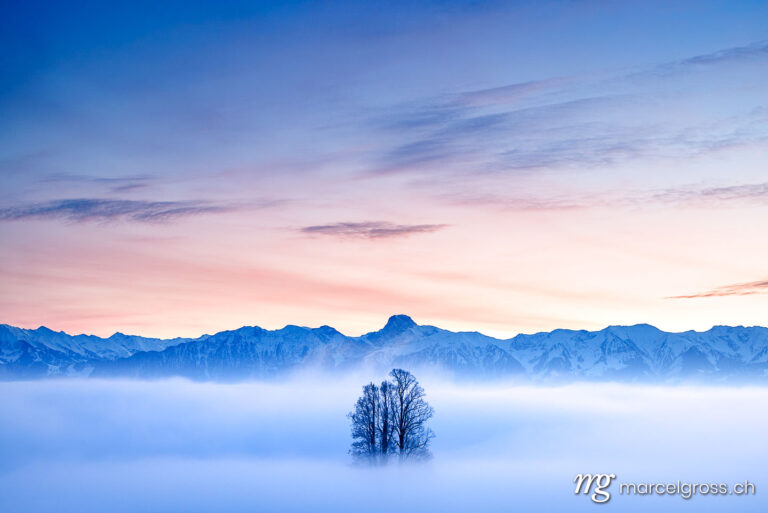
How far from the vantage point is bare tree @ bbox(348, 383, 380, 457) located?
7050 cm

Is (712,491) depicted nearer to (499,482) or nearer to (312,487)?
(499,482)

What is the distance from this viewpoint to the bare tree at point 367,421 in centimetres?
7050

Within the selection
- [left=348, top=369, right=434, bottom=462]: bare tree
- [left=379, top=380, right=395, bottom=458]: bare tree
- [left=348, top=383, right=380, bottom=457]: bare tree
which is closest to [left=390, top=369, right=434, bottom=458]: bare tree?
[left=348, top=369, right=434, bottom=462]: bare tree

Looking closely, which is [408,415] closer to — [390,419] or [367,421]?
[390,419]

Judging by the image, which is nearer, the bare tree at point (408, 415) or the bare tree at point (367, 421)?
the bare tree at point (408, 415)

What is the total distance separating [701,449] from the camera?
11425 cm

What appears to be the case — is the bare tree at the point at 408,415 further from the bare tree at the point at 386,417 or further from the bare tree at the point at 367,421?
the bare tree at the point at 367,421

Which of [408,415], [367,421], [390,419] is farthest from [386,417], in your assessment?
[408,415]

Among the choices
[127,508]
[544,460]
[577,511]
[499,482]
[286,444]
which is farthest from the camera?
[286,444]

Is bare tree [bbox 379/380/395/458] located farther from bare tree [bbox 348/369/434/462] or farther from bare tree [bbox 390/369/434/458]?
bare tree [bbox 390/369/434/458]

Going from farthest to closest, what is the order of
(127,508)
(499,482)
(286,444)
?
(286,444) < (499,482) < (127,508)

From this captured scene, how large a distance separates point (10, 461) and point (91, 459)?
1421 centimetres

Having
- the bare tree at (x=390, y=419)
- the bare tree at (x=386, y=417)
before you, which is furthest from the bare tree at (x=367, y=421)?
the bare tree at (x=386, y=417)

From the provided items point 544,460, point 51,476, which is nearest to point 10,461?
point 51,476
